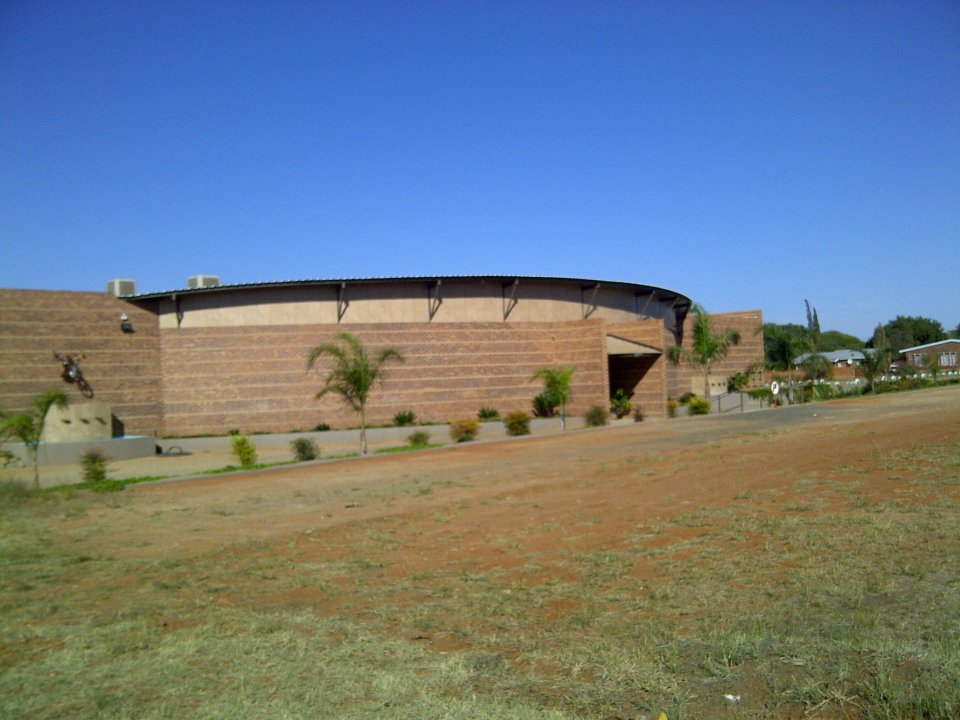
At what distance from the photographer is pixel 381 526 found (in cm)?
1341

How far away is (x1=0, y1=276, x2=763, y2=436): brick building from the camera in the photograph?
36.0 metres

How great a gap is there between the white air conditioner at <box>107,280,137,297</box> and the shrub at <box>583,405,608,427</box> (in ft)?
71.7

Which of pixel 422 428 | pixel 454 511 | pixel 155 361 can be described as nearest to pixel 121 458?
pixel 155 361

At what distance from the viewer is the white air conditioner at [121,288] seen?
37750mm

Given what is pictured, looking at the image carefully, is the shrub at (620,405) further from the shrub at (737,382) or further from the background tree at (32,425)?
the background tree at (32,425)

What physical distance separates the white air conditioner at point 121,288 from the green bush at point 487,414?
55.9 feet

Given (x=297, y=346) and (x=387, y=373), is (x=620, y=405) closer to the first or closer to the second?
(x=387, y=373)

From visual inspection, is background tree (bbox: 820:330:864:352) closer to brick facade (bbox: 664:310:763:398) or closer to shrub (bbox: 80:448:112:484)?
brick facade (bbox: 664:310:763:398)

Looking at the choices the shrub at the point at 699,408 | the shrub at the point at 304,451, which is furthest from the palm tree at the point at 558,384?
the shrub at the point at 304,451

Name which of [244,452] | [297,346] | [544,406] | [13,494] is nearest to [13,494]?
[13,494]

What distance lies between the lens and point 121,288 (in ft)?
124

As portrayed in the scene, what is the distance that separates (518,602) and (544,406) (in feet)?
111

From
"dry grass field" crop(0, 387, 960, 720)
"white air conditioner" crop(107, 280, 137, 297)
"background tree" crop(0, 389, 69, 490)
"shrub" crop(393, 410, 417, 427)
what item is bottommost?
"dry grass field" crop(0, 387, 960, 720)

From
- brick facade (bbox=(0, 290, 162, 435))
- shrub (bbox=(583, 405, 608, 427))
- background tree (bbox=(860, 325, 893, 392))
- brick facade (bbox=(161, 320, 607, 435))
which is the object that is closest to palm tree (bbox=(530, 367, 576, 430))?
shrub (bbox=(583, 405, 608, 427))
